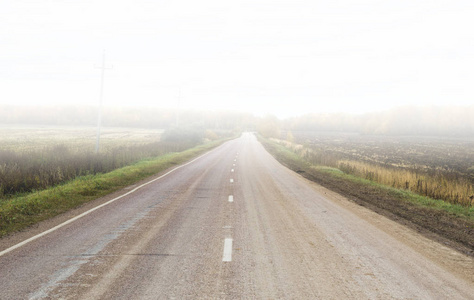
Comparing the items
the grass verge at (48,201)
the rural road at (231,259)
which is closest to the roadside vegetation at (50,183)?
the grass verge at (48,201)

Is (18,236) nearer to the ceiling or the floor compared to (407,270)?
nearer to the floor

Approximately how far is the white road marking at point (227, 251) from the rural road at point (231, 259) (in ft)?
0.11

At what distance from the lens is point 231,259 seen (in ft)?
17.6

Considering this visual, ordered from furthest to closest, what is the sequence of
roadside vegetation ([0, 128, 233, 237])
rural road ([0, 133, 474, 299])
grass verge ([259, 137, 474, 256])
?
roadside vegetation ([0, 128, 233, 237]) < grass verge ([259, 137, 474, 256]) < rural road ([0, 133, 474, 299])

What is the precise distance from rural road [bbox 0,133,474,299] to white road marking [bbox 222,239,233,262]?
3 cm

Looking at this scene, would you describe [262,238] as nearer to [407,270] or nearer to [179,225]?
[179,225]

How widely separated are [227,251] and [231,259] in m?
0.41

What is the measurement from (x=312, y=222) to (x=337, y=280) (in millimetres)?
3630

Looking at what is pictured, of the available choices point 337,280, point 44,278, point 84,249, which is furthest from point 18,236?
point 337,280

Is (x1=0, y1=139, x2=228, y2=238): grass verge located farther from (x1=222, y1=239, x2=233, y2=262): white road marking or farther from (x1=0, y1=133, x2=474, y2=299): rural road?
(x1=222, y1=239, x2=233, y2=262): white road marking

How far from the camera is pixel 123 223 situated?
7711 mm

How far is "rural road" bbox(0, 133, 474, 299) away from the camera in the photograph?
4246 millimetres

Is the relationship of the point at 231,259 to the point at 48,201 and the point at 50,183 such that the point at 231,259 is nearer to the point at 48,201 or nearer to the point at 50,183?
the point at 48,201

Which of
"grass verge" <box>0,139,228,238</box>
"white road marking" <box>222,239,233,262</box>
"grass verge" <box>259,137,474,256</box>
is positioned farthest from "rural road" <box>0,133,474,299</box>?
"grass verge" <box>0,139,228,238</box>
